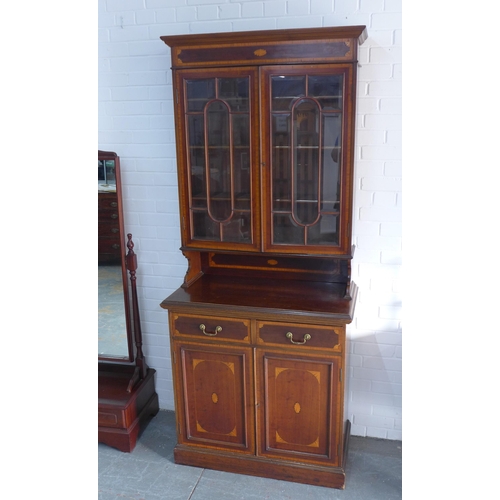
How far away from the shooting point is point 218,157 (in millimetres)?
2377

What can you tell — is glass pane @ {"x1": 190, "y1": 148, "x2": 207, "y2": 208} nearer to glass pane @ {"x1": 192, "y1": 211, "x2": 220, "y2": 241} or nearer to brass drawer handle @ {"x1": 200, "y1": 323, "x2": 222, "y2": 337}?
glass pane @ {"x1": 192, "y1": 211, "x2": 220, "y2": 241}

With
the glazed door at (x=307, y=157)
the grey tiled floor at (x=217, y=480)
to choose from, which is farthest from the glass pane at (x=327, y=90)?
the grey tiled floor at (x=217, y=480)

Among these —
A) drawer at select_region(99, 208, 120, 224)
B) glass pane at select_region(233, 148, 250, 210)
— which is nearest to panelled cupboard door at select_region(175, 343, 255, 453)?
glass pane at select_region(233, 148, 250, 210)

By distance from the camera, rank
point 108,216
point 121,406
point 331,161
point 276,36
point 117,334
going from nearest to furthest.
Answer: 1. point 276,36
2. point 331,161
3. point 121,406
4. point 108,216
5. point 117,334

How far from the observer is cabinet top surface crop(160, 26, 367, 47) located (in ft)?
6.80

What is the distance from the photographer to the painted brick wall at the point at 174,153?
2387 mm

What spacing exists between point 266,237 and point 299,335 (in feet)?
1.60

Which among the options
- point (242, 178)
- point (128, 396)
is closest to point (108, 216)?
point (242, 178)

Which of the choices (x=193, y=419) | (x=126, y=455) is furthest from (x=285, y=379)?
(x=126, y=455)

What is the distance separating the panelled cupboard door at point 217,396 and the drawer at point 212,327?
6cm

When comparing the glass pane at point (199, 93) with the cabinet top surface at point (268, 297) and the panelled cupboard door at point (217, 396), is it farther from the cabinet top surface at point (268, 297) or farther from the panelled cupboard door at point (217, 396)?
the panelled cupboard door at point (217, 396)

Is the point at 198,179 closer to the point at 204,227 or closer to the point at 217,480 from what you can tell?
the point at 204,227
